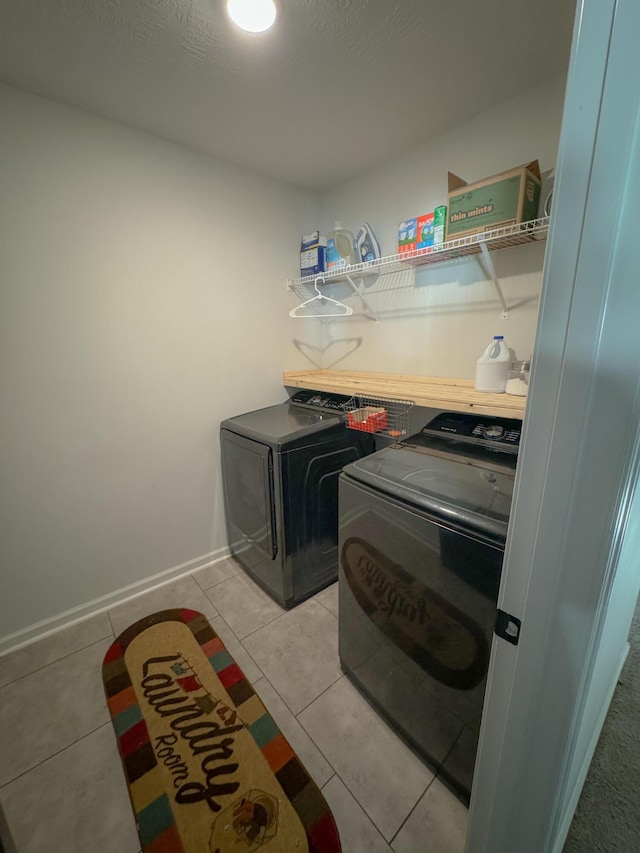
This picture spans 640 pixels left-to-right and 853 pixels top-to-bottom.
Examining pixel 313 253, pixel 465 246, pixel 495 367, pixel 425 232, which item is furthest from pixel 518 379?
pixel 313 253

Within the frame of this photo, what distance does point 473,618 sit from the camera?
36.5 inches

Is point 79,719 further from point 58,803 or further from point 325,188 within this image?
point 325,188

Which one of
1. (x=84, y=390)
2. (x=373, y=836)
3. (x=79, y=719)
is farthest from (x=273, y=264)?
(x=373, y=836)

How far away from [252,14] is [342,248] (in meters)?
1.13

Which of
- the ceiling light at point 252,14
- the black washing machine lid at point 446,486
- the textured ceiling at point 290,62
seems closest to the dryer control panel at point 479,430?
the black washing machine lid at point 446,486

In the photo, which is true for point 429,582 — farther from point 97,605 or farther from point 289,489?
point 97,605

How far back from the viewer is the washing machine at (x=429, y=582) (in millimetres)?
927

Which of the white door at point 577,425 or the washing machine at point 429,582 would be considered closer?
the white door at point 577,425

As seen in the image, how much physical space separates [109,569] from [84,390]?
1020mm

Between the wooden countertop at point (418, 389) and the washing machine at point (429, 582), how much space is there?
149 mm

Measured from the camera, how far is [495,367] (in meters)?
1.43

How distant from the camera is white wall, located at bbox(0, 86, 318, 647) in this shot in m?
1.47

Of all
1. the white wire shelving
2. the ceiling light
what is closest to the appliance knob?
the white wire shelving

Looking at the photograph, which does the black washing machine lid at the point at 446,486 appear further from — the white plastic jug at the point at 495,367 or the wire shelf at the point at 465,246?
the wire shelf at the point at 465,246
